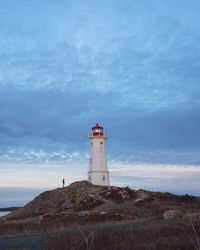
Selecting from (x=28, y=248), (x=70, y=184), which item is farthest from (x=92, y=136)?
(x=28, y=248)

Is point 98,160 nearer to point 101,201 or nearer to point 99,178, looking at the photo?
point 99,178

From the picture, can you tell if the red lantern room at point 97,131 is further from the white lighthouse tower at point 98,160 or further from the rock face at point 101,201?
the rock face at point 101,201

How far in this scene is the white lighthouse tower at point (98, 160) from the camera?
53.0 metres

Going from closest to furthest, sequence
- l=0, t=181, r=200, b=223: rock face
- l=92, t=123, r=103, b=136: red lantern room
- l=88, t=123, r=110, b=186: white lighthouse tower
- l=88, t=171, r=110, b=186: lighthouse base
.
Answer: l=0, t=181, r=200, b=223: rock face < l=88, t=171, r=110, b=186: lighthouse base < l=88, t=123, r=110, b=186: white lighthouse tower < l=92, t=123, r=103, b=136: red lantern room

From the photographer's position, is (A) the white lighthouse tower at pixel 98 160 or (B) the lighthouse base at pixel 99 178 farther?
(A) the white lighthouse tower at pixel 98 160

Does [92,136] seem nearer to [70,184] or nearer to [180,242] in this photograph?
[70,184]

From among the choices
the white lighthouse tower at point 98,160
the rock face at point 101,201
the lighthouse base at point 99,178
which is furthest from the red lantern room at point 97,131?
the rock face at point 101,201

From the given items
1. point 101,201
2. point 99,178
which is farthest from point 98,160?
point 101,201

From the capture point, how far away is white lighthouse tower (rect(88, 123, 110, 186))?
53.0 m

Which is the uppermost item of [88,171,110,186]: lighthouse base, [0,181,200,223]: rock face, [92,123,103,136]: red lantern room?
[92,123,103,136]: red lantern room

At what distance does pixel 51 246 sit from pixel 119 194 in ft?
109

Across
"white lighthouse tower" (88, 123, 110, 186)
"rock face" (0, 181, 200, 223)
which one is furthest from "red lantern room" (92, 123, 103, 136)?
"rock face" (0, 181, 200, 223)

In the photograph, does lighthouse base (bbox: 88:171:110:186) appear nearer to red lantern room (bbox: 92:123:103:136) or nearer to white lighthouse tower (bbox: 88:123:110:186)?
white lighthouse tower (bbox: 88:123:110:186)

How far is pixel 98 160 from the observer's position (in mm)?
53469
